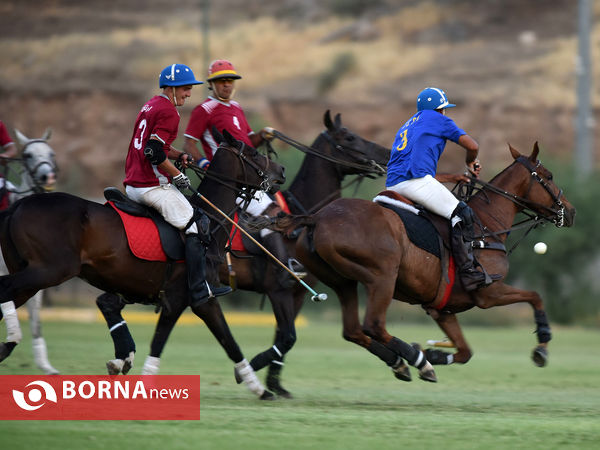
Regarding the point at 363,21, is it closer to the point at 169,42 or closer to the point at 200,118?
the point at 169,42

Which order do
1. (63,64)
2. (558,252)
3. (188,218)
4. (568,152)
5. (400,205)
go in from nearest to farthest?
Answer: (188,218) → (400,205) → (558,252) → (568,152) → (63,64)

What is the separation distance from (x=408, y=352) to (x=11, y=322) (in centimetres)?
379

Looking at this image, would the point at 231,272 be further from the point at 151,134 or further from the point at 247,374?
the point at 151,134

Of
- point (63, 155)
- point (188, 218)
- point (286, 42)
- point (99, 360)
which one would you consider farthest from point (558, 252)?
point (286, 42)

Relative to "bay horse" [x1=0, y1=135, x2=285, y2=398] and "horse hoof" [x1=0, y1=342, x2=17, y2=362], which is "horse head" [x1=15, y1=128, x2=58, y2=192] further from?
"horse hoof" [x1=0, y1=342, x2=17, y2=362]

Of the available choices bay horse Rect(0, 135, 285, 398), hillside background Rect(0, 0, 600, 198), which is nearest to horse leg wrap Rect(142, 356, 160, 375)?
bay horse Rect(0, 135, 285, 398)

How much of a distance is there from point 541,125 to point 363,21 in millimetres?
20206

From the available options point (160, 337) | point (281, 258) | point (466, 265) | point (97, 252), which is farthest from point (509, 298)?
point (97, 252)

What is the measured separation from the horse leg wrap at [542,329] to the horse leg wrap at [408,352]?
1249 mm

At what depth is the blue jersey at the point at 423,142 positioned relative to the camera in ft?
33.8

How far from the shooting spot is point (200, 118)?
11688 millimetres

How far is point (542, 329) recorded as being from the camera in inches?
400

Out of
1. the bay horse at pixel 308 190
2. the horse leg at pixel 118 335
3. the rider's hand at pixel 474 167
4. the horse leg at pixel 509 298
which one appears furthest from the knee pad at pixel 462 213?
the horse leg at pixel 118 335

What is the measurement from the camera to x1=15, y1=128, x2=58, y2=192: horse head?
12.0m
